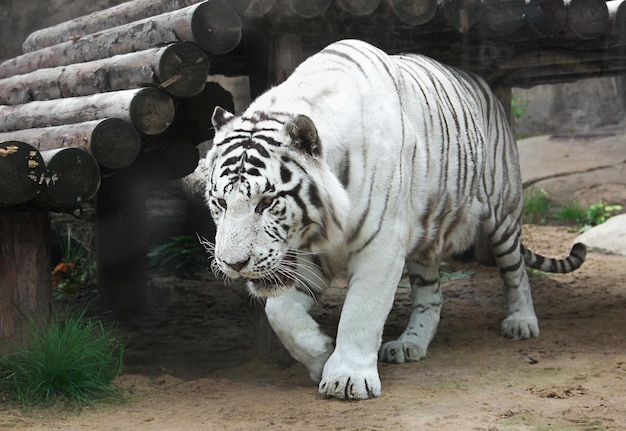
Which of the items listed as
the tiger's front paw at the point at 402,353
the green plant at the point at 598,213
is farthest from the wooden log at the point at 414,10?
the green plant at the point at 598,213

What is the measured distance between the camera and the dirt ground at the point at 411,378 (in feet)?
11.3

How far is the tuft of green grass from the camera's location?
3.93 m

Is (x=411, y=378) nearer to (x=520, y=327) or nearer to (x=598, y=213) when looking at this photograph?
(x=520, y=327)

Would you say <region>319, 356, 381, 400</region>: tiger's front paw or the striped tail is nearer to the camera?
<region>319, 356, 381, 400</region>: tiger's front paw

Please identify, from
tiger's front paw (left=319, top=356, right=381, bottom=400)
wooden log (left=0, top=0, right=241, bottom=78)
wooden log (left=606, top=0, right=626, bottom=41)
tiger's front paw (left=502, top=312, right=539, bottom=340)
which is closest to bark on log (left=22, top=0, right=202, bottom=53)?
wooden log (left=0, top=0, right=241, bottom=78)

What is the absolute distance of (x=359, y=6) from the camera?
4.40m

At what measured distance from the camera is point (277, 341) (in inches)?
189

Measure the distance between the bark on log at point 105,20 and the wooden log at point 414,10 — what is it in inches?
42.9

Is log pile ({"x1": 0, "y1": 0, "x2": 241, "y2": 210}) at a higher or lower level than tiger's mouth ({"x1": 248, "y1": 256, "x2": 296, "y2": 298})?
higher

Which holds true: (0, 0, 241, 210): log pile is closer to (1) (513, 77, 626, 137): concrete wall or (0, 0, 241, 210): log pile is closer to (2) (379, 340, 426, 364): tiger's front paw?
(2) (379, 340, 426, 364): tiger's front paw

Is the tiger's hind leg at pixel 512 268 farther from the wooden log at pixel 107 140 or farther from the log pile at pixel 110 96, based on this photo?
the wooden log at pixel 107 140

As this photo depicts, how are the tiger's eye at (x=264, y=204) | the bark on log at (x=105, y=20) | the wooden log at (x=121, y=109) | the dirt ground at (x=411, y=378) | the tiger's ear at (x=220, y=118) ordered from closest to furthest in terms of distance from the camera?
the dirt ground at (x=411, y=378)
the tiger's eye at (x=264, y=204)
the tiger's ear at (x=220, y=118)
the wooden log at (x=121, y=109)
the bark on log at (x=105, y=20)

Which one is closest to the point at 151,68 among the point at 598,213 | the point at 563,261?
the point at 563,261

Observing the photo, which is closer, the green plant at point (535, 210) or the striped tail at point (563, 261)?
the striped tail at point (563, 261)
